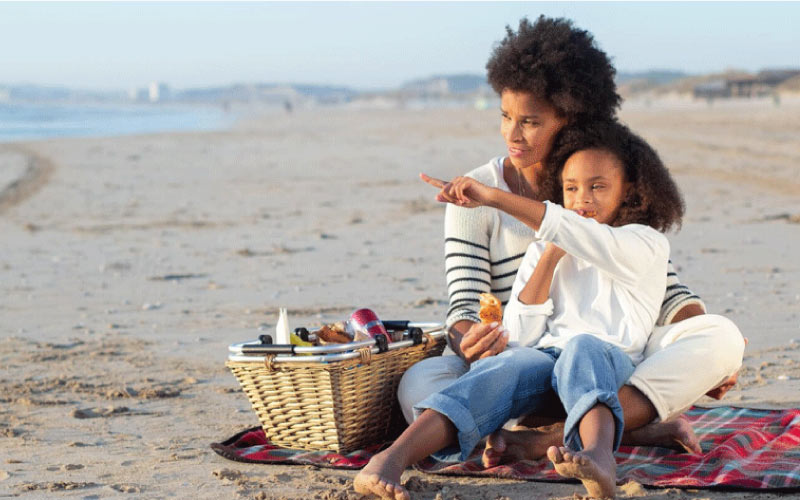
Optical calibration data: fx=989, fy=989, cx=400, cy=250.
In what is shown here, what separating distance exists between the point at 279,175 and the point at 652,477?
13350 mm

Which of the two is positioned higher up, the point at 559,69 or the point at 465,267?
the point at 559,69

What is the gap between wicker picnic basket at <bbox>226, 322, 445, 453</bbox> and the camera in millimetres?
3498

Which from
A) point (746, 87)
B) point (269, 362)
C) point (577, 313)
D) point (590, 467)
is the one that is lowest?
point (590, 467)

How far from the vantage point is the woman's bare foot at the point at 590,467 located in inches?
112

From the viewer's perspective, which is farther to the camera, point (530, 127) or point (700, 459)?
point (530, 127)

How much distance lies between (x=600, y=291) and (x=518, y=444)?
615 mm

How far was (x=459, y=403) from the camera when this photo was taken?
3256 mm

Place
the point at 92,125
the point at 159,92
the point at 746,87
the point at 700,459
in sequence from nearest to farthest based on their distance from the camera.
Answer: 1. the point at 700,459
2. the point at 92,125
3. the point at 746,87
4. the point at 159,92

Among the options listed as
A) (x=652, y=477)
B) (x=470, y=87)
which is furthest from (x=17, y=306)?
(x=470, y=87)

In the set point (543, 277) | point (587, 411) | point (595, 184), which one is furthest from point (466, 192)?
point (587, 411)

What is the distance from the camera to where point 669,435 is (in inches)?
140

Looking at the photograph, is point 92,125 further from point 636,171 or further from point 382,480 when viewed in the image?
point 382,480

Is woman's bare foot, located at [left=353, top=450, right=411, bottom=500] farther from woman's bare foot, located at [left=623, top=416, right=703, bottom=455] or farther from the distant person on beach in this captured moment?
woman's bare foot, located at [left=623, top=416, right=703, bottom=455]

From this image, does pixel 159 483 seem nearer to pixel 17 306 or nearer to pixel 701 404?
pixel 701 404
